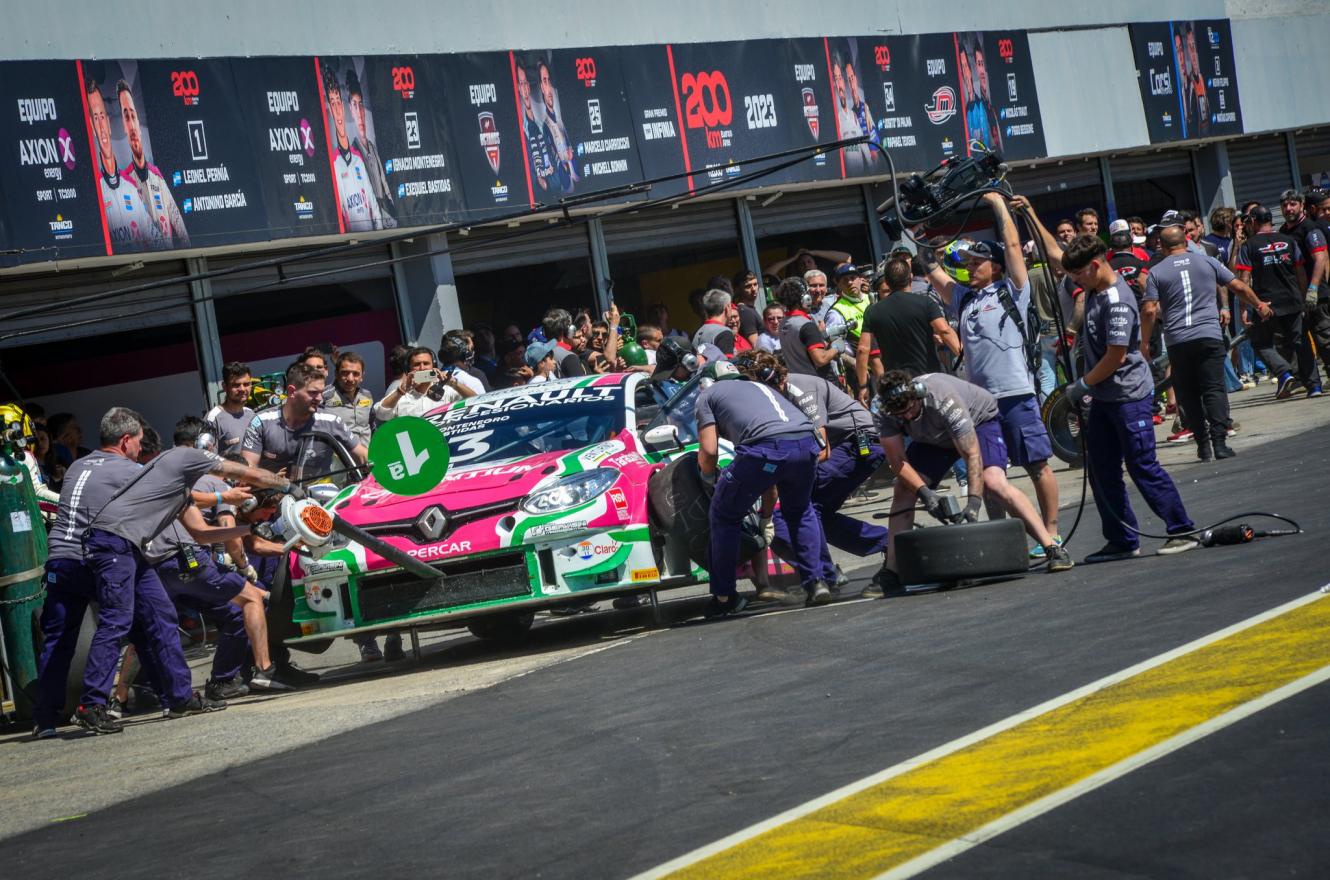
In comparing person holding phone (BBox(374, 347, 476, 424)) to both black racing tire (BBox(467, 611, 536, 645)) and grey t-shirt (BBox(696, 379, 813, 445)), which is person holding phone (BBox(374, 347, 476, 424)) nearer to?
black racing tire (BBox(467, 611, 536, 645))

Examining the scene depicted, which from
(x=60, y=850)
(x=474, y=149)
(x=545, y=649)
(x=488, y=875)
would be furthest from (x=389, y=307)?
(x=488, y=875)

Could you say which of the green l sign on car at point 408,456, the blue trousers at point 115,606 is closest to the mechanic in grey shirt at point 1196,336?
the green l sign on car at point 408,456

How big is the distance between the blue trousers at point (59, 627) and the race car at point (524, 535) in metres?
1.25

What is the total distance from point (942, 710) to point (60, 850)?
3.42 meters

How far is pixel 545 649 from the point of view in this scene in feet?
36.1

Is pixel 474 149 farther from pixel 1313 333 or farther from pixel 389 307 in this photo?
pixel 1313 333

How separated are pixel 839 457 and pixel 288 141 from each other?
7.44m

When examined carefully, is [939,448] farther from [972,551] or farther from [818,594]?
[818,594]

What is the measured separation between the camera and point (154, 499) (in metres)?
10.3

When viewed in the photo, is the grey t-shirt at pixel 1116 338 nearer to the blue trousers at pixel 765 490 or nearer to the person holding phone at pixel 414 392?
the blue trousers at pixel 765 490

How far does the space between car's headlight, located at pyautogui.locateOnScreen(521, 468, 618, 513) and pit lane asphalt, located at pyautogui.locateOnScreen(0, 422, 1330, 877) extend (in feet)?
3.10

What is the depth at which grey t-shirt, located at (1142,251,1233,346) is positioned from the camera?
1446 centimetres

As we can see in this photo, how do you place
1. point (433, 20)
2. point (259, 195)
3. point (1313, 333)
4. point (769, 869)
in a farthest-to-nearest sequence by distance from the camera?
point (433, 20) → point (1313, 333) → point (259, 195) → point (769, 869)

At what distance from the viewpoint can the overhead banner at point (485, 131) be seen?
18.5m
